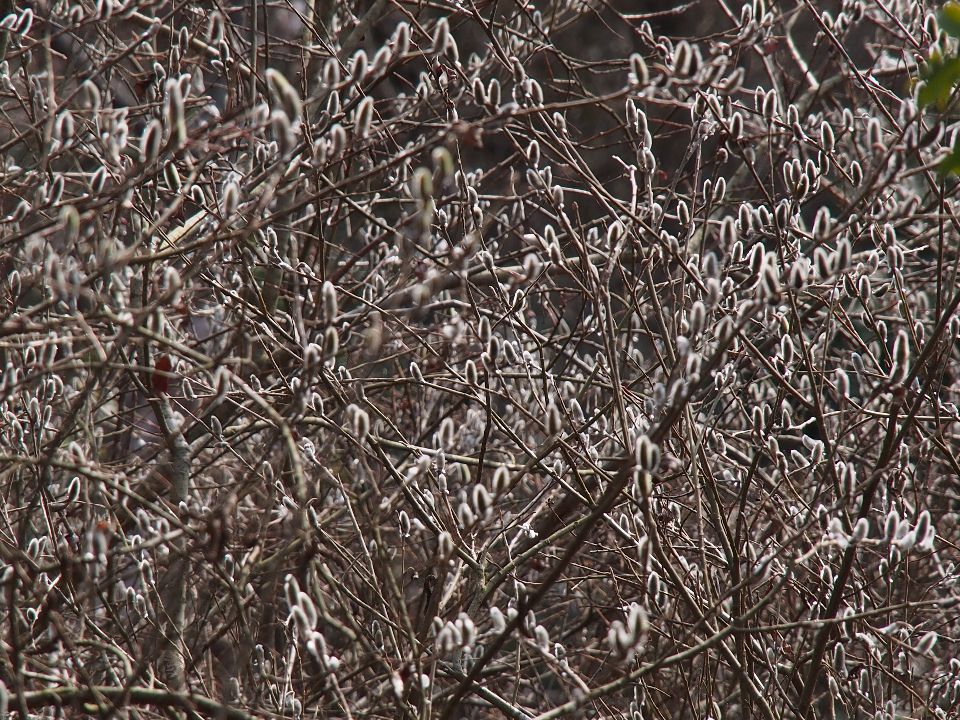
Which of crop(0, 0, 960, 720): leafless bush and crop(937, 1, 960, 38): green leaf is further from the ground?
crop(937, 1, 960, 38): green leaf

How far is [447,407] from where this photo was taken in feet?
15.2

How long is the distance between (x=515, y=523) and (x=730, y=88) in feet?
4.23

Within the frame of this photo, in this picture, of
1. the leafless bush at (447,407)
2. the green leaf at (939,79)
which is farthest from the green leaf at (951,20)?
the leafless bush at (447,407)

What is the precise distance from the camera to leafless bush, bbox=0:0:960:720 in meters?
2.06

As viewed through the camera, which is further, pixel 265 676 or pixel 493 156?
pixel 493 156

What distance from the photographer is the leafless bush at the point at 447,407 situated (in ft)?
6.75

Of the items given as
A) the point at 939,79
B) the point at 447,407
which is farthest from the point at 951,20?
the point at 447,407

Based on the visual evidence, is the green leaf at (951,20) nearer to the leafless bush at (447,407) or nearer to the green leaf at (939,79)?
the green leaf at (939,79)

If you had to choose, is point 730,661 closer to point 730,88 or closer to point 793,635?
point 793,635

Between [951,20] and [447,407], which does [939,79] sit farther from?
[447,407]

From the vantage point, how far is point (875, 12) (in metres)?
5.29

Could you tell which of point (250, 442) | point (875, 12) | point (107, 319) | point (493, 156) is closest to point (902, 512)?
point (107, 319)

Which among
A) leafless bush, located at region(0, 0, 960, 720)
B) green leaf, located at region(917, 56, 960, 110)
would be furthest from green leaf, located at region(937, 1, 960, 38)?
leafless bush, located at region(0, 0, 960, 720)

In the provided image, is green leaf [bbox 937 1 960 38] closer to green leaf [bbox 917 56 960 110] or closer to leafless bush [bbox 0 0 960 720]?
green leaf [bbox 917 56 960 110]
